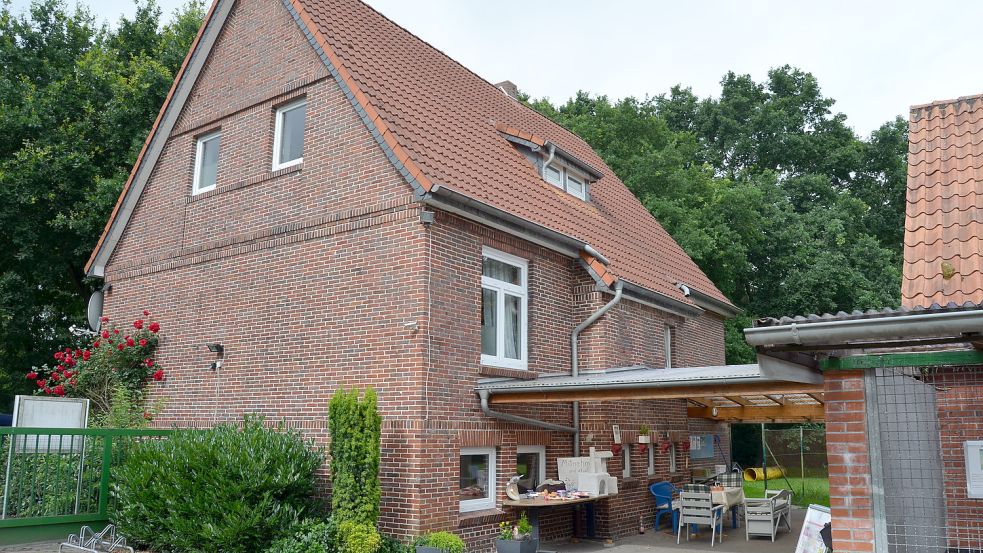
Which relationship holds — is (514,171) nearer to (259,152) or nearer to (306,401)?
(259,152)

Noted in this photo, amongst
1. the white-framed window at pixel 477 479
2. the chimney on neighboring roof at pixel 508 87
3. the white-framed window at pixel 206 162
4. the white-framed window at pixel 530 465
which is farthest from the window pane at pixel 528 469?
the chimney on neighboring roof at pixel 508 87

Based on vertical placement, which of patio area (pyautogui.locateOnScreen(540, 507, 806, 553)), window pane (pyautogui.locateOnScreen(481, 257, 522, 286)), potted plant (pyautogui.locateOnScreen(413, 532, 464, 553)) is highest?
window pane (pyautogui.locateOnScreen(481, 257, 522, 286))

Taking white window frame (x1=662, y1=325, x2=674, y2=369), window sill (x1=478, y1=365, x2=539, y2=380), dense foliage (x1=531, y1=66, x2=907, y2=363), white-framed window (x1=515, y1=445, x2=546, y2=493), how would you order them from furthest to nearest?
1. dense foliage (x1=531, y1=66, x2=907, y2=363)
2. white window frame (x1=662, y1=325, x2=674, y2=369)
3. white-framed window (x1=515, y1=445, x2=546, y2=493)
4. window sill (x1=478, y1=365, x2=539, y2=380)

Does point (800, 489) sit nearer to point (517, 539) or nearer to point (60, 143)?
point (517, 539)

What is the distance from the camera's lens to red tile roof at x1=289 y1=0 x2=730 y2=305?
11.4m

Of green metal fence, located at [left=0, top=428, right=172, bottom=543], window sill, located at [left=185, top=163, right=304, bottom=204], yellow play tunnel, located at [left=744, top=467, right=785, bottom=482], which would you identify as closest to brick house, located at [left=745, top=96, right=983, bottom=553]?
window sill, located at [left=185, top=163, right=304, bottom=204]

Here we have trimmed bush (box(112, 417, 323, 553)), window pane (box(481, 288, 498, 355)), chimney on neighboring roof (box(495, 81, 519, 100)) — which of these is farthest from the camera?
chimney on neighboring roof (box(495, 81, 519, 100))

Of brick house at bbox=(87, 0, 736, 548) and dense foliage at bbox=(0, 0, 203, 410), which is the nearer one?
brick house at bbox=(87, 0, 736, 548)

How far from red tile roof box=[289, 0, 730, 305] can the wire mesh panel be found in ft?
19.9

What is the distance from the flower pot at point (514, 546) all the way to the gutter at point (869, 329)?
19.0 feet

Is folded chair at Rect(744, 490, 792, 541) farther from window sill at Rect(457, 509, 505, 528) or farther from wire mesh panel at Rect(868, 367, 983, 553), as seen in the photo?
wire mesh panel at Rect(868, 367, 983, 553)

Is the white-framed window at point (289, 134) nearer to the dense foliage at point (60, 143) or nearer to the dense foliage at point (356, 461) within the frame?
the dense foliage at point (356, 461)

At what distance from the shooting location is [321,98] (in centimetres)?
1210

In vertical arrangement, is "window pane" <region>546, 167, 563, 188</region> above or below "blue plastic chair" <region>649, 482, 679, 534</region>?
above
